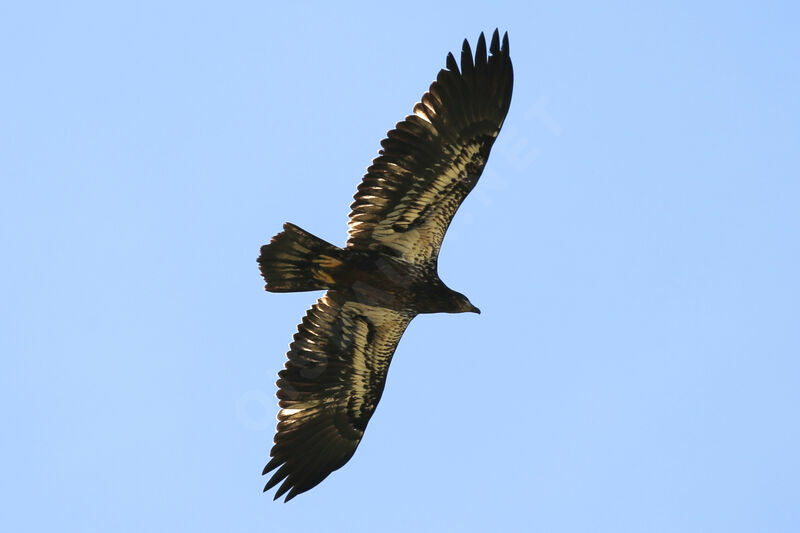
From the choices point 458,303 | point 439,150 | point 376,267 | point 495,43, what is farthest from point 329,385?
point 495,43

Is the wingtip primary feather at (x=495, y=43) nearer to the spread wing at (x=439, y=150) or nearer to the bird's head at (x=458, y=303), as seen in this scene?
the spread wing at (x=439, y=150)

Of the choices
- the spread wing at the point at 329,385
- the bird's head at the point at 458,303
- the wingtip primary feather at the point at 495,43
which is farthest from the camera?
the spread wing at the point at 329,385

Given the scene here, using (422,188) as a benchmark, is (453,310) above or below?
below

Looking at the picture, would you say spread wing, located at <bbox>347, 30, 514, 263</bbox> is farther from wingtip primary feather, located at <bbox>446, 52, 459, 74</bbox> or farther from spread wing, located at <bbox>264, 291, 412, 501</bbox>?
spread wing, located at <bbox>264, 291, 412, 501</bbox>

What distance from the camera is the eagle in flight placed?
1143 centimetres

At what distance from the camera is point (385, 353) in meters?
13.0

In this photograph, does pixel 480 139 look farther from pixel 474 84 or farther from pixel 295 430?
pixel 295 430

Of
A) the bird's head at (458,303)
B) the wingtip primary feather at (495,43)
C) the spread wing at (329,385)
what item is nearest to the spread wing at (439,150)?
the wingtip primary feather at (495,43)

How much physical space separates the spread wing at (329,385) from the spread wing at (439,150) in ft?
3.92

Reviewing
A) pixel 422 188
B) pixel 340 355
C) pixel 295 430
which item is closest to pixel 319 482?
pixel 295 430

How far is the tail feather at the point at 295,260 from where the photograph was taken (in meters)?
11.5

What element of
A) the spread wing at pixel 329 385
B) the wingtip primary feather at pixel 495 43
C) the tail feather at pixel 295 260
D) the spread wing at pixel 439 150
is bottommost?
the spread wing at pixel 329 385

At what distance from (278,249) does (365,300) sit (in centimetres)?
140

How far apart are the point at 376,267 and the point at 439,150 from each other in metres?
1.53
